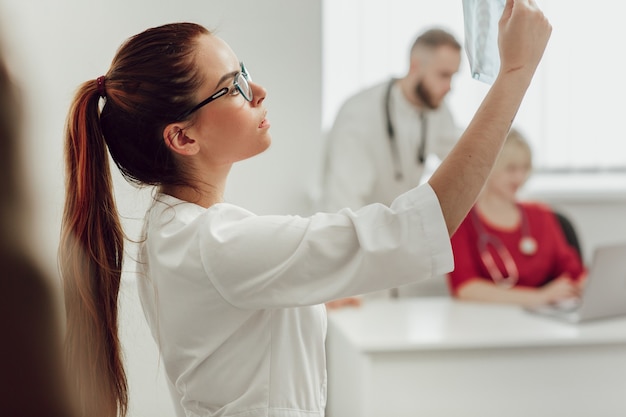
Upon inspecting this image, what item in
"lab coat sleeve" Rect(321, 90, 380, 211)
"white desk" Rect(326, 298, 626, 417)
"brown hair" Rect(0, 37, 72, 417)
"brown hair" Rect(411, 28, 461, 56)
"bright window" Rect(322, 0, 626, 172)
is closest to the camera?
"brown hair" Rect(0, 37, 72, 417)

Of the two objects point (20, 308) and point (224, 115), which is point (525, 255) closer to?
point (224, 115)

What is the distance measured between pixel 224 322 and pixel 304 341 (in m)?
0.06

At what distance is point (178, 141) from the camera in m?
0.53

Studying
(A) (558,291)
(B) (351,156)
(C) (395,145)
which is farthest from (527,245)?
(B) (351,156)

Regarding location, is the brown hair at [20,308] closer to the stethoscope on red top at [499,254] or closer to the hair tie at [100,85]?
the hair tie at [100,85]

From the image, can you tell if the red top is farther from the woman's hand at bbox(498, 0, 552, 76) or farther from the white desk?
the woman's hand at bbox(498, 0, 552, 76)

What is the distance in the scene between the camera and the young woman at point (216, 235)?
49 cm

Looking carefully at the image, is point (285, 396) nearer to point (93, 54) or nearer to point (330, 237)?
point (330, 237)

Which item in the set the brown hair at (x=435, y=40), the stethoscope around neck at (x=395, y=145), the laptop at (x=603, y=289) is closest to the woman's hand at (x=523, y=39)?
the stethoscope around neck at (x=395, y=145)

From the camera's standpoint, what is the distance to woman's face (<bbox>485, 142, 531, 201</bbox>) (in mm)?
1674

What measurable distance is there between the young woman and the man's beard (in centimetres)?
86

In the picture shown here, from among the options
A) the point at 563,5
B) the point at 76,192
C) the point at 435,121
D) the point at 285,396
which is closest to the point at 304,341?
the point at 285,396

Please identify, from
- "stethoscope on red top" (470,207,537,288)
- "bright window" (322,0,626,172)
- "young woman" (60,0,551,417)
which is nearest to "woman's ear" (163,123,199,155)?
"young woman" (60,0,551,417)

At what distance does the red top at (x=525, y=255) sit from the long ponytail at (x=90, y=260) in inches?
43.5
